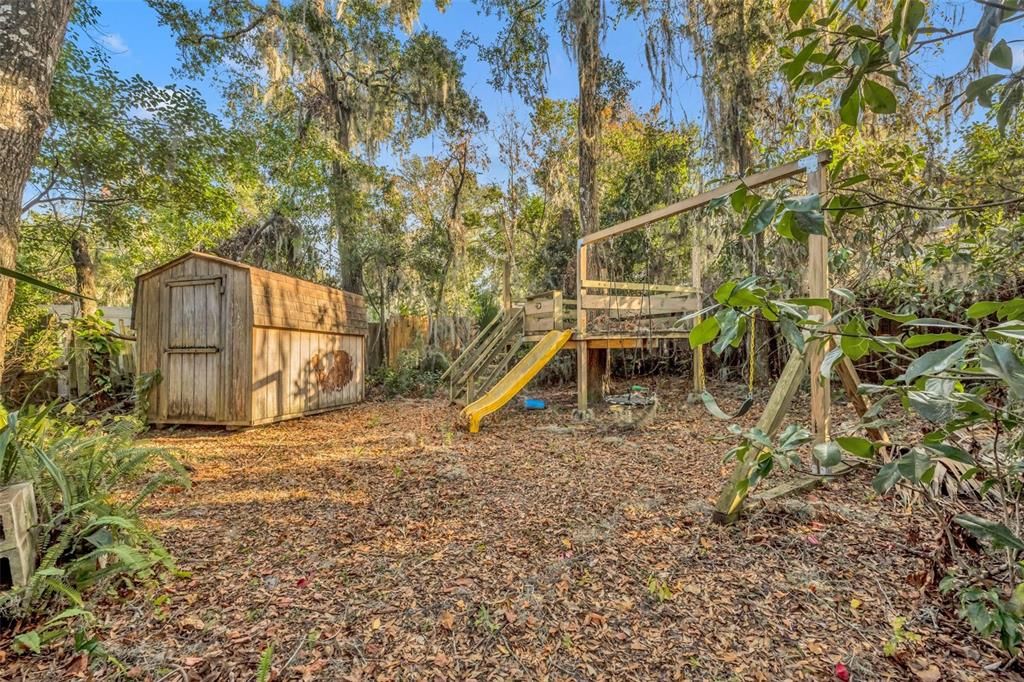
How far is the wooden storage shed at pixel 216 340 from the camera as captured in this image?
568 centimetres

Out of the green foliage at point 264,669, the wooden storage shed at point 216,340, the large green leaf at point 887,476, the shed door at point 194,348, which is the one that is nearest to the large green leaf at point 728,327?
the large green leaf at point 887,476

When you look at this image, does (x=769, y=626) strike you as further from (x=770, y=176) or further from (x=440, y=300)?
(x=440, y=300)

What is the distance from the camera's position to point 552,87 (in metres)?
9.15

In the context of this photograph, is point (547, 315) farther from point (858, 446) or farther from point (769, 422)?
point (858, 446)

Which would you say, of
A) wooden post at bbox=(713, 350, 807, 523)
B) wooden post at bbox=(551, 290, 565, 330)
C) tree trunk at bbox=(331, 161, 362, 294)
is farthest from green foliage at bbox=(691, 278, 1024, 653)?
tree trunk at bbox=(331, 161, 362, 294)

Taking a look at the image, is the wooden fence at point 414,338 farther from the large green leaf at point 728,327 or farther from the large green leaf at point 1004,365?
the large green leaf at point 1004,365

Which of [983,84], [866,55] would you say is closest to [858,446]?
[983,84]

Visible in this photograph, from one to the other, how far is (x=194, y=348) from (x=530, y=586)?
5682 mm

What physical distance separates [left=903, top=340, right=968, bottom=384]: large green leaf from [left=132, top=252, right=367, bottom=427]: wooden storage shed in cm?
628

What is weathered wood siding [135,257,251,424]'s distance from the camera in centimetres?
568

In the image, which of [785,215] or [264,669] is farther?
[264,669]

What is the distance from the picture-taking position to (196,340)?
582 cm

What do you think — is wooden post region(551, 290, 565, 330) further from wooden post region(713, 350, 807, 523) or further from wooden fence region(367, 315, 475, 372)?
wooden fence region(367, 315, 475, 372)

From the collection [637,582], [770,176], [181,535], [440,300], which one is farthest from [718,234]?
[181,535]
